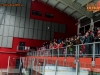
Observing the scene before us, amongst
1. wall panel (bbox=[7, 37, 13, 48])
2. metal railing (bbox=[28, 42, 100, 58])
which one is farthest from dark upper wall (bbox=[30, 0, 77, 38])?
metal railing (bbox=[28, 42, 100, 58])

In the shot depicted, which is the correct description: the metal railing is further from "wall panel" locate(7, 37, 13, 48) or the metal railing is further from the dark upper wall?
the dark upper wall

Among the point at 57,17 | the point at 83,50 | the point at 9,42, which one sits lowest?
the point at 83,50

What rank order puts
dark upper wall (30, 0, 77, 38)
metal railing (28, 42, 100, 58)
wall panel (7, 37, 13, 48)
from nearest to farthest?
metal railing (28, 42, 100, 58) → wall panel (7, 37, 13, 48) → dark upper wall (30, 0, 77, 38)

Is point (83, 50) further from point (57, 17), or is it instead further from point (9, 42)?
point (57, 17)

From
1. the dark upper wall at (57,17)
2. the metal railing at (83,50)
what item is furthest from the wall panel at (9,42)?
the metal railing at (83,50)

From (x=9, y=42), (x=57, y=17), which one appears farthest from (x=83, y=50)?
(x=57, y=17)

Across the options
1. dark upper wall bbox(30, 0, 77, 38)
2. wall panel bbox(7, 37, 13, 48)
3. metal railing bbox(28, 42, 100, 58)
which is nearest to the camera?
metal railing bbox(28, 42, 100, 58)

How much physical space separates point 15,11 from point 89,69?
67.8ft

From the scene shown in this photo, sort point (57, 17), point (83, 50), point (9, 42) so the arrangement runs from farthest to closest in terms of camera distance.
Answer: point (57, 17), point (9, 42), point (83, 50)

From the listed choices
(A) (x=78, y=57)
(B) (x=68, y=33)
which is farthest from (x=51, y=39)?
(A) (x=78, y=57)

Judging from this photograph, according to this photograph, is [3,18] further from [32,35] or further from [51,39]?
[51,39]

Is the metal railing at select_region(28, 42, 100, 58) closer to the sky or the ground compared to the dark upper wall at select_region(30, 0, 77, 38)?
closer to the ground

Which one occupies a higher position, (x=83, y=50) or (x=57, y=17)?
(x=57, y=17)

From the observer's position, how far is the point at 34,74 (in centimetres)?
749
